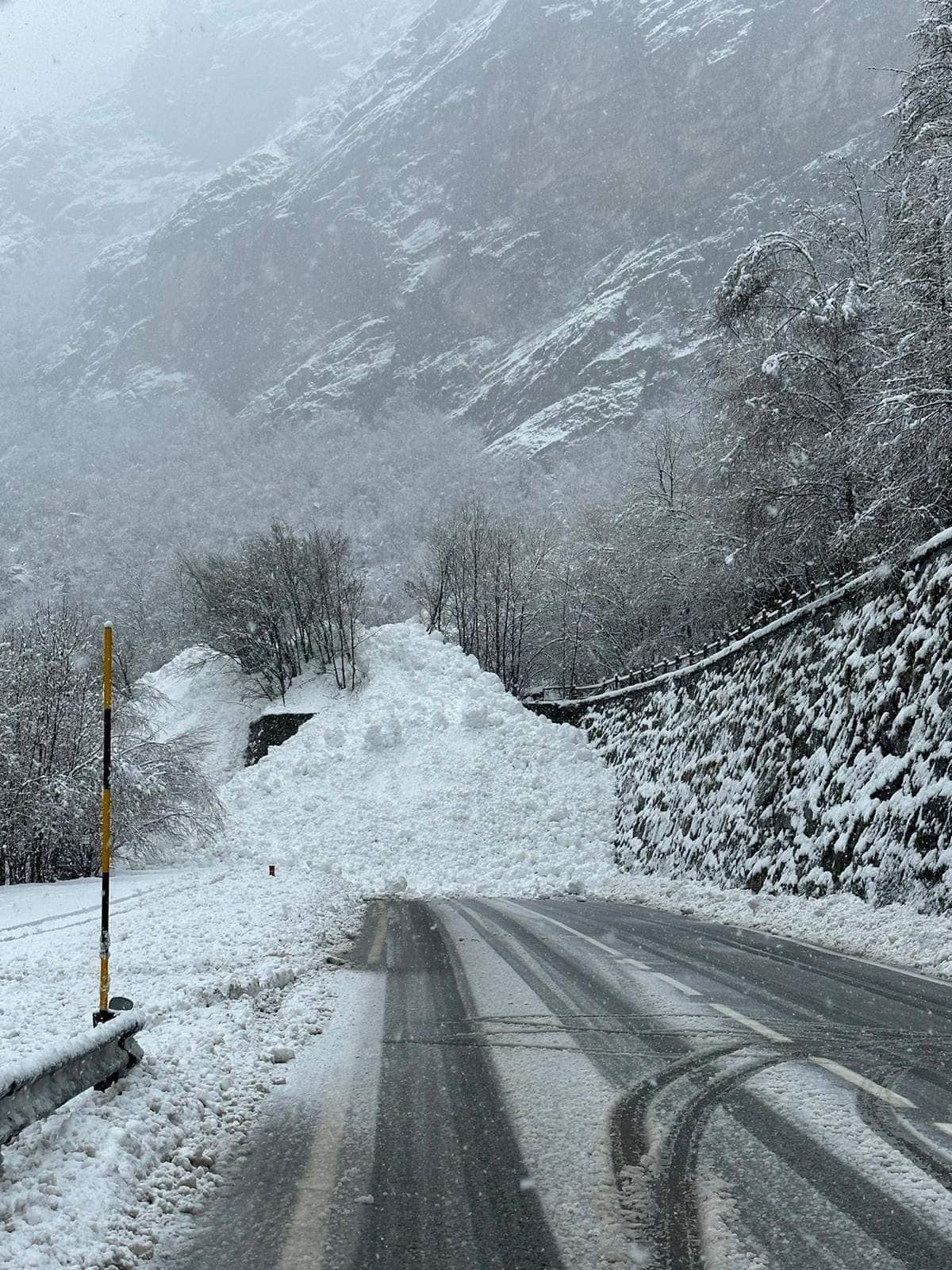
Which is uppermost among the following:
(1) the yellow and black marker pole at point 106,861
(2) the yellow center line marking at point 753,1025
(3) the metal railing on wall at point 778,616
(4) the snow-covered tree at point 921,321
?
(4) the snow-covered tree at point 921,321

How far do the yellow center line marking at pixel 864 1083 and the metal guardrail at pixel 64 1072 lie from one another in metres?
4.23

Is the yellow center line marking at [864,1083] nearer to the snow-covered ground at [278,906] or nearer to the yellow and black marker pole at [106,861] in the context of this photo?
the snow-covered ground at [278,906]

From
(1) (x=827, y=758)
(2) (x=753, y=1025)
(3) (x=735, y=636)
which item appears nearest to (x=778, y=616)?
(3) (x=735, y=636)

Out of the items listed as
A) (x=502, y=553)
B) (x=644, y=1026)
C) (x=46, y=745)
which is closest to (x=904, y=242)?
(x=644, y=1026)

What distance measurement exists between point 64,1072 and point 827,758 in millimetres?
13676

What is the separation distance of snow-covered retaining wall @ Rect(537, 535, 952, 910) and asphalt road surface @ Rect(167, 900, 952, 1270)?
13.8 ft

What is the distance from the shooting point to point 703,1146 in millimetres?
4359

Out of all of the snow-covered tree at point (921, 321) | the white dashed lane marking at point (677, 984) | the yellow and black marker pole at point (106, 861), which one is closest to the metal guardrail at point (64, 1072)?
the yellow and black marker pole at point (106, 861)

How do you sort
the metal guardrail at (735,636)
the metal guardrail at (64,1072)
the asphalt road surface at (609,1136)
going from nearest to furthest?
1. the asphalt road surface at (609,1136)
2. the metal guardrail at (64,1072)
3. the metal guardrail at (735,636)

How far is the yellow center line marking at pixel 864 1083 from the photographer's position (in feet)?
16.2

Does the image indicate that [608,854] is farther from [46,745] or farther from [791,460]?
[46,745]

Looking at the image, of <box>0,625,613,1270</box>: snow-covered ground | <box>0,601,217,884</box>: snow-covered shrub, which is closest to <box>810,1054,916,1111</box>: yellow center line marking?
<box>0,625,613,1270</box>: snow-covered ground

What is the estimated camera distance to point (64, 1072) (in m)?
4.54

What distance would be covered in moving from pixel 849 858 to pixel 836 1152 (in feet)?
32.9
